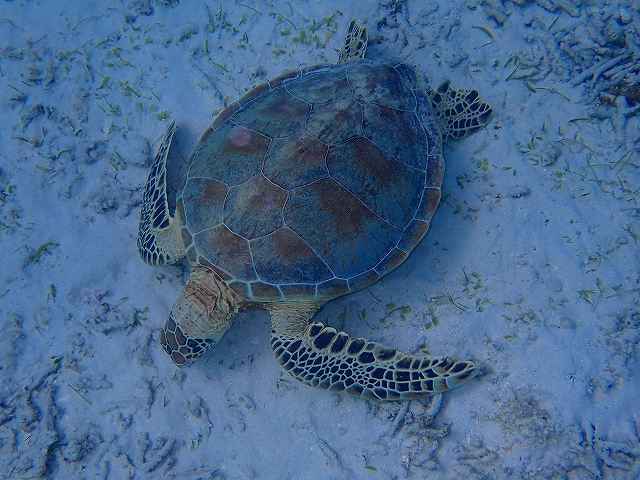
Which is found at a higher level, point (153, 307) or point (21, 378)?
point (153, 307)

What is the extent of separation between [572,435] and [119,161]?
4943mm

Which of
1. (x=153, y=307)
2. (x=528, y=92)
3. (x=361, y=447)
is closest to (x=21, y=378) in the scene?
(x=153, y=307)

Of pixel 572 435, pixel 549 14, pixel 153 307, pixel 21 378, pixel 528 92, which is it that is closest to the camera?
pixel 572 435

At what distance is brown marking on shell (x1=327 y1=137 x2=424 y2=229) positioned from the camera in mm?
3049

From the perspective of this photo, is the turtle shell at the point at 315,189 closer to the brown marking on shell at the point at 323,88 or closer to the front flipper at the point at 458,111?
the brown marking on shell at the point at 323,88

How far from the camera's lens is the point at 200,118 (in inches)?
168

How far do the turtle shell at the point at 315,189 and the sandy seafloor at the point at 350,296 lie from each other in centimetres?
60

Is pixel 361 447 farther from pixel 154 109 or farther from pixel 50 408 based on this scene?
pixel 154 109

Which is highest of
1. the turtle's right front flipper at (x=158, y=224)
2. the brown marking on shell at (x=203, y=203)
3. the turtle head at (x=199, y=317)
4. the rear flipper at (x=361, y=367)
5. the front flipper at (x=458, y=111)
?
the front flipper at (x=458, y=111)

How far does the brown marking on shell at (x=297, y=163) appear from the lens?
9.78ft

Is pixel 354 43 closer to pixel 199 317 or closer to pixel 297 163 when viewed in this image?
pixel 297 163

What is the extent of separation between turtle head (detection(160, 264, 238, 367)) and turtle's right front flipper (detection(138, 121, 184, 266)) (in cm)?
44

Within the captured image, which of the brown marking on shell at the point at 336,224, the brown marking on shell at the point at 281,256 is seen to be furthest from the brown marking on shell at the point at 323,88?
the brown marking on shell at the point at 281,256

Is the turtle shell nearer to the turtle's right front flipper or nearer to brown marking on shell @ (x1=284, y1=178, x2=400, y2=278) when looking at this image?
brown marking on shell @ (x1=284, y1=178, x2=400, y2=278)
